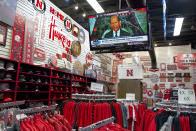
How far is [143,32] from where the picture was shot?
3.54 metres

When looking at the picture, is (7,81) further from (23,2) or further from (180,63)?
(180,63)

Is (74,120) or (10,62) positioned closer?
(74,120)

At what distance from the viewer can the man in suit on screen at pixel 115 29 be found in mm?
3735

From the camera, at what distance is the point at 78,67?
7.77 m

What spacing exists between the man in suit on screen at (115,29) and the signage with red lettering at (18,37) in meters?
2.72

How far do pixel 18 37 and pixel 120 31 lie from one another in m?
3.12

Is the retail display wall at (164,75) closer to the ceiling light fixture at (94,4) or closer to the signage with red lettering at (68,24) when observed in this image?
the signage with red lettering at (68,24)

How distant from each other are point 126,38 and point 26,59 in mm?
3164

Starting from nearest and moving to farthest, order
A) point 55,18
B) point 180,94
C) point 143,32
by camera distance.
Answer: point 180,94
point 143,32
point 55,18

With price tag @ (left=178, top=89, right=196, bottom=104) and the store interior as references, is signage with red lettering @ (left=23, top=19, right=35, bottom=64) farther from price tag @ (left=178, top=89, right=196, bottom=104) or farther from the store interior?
price tag @ (left=178, top=89, right=196, bottom=104)

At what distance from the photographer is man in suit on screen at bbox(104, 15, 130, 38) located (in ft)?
12.3

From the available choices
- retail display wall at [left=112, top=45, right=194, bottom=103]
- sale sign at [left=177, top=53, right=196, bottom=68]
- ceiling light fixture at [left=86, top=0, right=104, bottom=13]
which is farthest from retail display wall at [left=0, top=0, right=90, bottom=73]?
sale sign at [left=177, top=53, right=196, bottom=68]

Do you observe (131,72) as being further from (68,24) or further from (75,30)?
(68,24)

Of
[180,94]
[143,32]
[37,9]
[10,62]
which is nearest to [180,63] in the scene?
[143,32]
